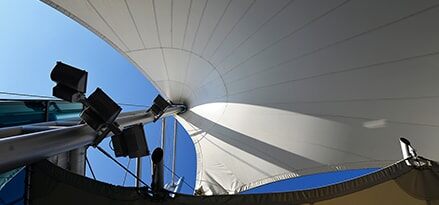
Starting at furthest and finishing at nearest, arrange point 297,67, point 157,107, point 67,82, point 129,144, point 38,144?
point 157,107 → point 297,67 → point 129,144 → point 67,82 → point 38,144

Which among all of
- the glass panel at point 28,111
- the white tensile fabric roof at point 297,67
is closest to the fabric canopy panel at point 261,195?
the glass panel at point 28,111

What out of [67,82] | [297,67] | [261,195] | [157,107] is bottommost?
[261,195]

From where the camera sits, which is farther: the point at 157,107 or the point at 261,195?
the point at 157,107

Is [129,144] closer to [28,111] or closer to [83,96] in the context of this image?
[83,96]

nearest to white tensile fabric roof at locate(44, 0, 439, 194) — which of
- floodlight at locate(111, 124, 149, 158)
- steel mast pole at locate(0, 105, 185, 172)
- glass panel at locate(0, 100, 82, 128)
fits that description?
glass panel at locate(0, 100, 82, 128)

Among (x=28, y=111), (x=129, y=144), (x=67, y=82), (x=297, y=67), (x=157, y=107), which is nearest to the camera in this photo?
(x=67, y=82)

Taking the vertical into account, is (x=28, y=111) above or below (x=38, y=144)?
above

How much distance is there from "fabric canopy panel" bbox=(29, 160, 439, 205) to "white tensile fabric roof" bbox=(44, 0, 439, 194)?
4.44ft

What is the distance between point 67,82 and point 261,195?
91 centimetres

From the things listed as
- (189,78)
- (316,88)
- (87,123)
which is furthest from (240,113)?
(87,123)

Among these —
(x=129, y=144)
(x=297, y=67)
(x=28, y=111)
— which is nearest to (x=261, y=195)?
(x=129, y=144)

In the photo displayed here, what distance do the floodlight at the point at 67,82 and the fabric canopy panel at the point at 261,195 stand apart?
1.00ft

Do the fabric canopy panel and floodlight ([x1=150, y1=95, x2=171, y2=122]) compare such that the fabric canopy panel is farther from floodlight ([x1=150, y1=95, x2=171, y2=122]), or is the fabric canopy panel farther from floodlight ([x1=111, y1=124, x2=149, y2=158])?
floodlight ([x1=150, y1=95, x2=171, y2=122])

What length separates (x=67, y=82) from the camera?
4.17 ft
